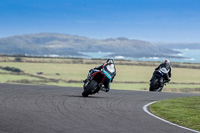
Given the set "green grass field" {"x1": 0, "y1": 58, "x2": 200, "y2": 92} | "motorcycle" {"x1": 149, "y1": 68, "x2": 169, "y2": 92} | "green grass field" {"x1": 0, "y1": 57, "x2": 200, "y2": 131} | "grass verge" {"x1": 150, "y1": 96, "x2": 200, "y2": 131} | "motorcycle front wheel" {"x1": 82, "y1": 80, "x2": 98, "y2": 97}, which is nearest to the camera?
"grass verge" {"x1": 150, "y1": 96, "x2": 200, "y2": 131}

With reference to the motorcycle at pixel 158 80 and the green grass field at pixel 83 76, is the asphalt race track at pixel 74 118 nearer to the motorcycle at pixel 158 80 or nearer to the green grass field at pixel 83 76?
the motorcycle at pixel 158 80

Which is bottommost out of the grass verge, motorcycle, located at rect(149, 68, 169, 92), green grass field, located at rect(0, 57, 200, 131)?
green grass field, located at rect(0, 57, 200, 131)

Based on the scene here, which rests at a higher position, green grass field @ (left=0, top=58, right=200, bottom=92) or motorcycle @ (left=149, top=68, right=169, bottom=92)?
motorcycle @ (left=149, top=68, right=169, bottom=92)

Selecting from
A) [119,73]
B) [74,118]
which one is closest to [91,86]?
[74,118]

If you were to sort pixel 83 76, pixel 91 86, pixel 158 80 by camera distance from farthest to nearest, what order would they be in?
pixel 83 76 < pixel 158 80 < pixel 91 86

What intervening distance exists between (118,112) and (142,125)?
2.74 metres

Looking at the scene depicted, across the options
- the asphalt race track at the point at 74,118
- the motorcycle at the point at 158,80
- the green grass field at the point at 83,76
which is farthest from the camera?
the green grass field at the point at 83,76

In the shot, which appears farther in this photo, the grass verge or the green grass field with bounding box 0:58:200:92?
the green grass field with bounding box 0:58:200:92

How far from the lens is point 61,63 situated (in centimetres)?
9619

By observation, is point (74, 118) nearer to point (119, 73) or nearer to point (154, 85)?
point (154, 85)

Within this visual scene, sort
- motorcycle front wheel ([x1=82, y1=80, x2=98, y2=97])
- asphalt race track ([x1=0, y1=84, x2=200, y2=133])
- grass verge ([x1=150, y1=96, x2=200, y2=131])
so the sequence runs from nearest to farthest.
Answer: asphalt race track ([x1=0, y1=84, x2=200, y2=133]) < grass verge ([x1=150, y1=96, x2=200, y2=131]) < motorcycle front wheel ([x1=82, y1=80, x2=98, y2=97])

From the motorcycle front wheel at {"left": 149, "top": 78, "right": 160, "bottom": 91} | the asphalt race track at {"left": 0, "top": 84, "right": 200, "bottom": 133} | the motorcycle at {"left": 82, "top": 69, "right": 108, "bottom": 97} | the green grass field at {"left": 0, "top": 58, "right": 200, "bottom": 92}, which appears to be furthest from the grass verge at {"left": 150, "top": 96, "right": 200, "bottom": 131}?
the green grass field at {"left": 0, "top": 58, "right": 200, "bottom": 92}

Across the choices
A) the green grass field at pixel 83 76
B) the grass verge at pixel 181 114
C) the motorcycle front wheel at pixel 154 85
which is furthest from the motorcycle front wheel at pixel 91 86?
the green grass field at pixel 83 76

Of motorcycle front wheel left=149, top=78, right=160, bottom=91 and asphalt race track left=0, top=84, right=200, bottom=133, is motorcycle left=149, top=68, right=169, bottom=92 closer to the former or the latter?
motorcycle front wheel left=149, top=78, right=160, bottom=91
